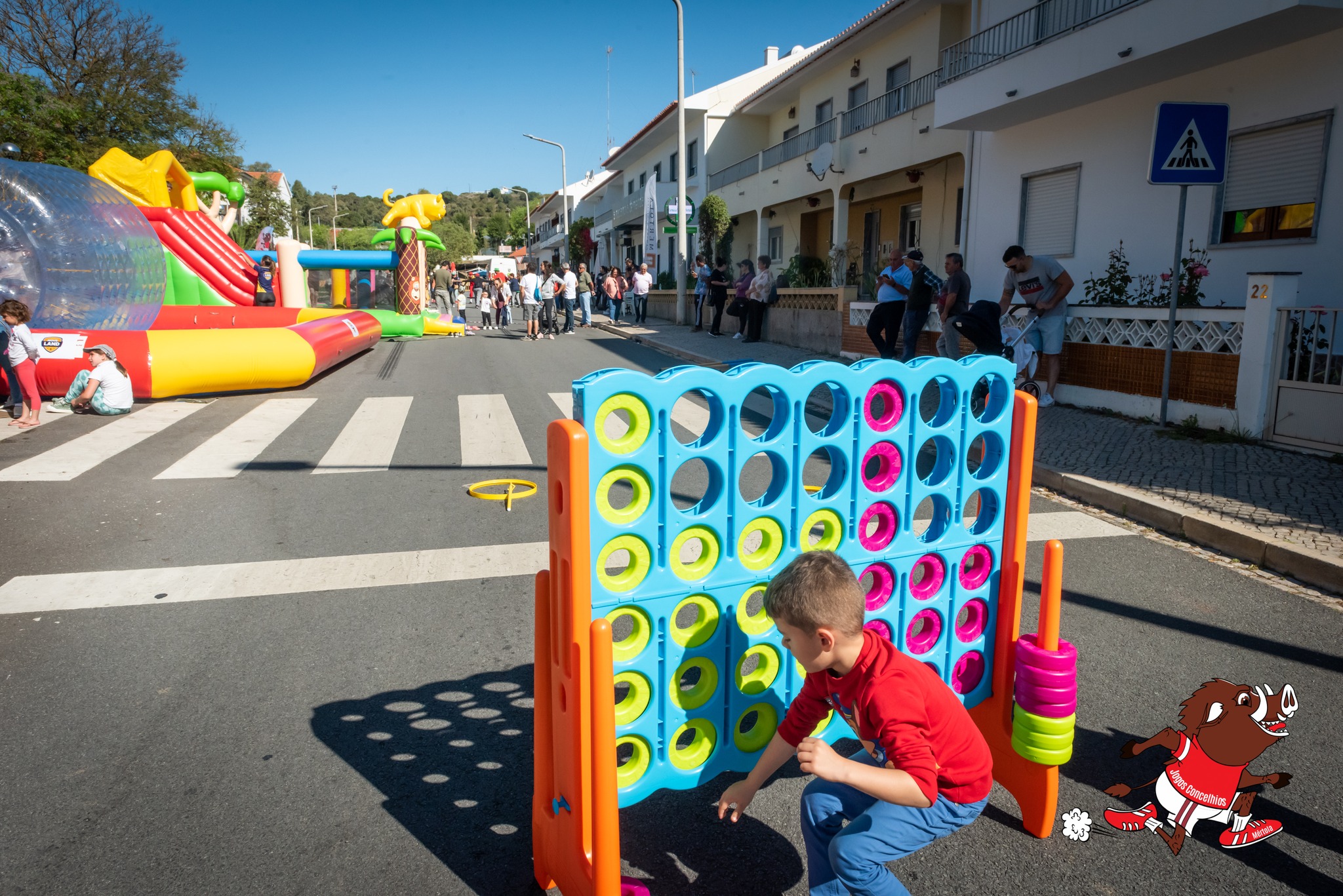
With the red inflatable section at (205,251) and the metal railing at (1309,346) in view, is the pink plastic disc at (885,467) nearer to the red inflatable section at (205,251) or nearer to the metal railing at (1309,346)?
the metal railing at (1309,346)

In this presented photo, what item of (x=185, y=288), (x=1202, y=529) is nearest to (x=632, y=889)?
(x=1202, y=529)

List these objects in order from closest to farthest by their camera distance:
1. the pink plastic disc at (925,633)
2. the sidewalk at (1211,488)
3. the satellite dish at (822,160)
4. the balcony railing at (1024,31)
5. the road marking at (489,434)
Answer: the pink plastic disc at (925,633)
the sidewalk at (1211,488)
the road marking at (489,434)
the balcony railing at (1024,31)
the satellite dish at (822,160)

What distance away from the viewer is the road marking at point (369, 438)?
7453mm

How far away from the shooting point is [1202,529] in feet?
17.3

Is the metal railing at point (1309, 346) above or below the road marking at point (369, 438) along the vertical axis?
above

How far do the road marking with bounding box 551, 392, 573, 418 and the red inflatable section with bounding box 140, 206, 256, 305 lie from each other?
38.0 ft

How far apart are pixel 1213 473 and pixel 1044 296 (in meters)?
3.65

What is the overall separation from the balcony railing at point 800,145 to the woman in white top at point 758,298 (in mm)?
5835

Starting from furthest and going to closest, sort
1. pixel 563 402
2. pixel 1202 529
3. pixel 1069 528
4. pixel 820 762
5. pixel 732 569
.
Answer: pixel 563 402 < pixel 1069 528 < pixel 1202 529 < pixel 732 569 < pixel 820 762

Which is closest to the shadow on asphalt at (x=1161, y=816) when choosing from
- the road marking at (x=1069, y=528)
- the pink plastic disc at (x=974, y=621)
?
the pink plastic disc at (x=974, y=621)

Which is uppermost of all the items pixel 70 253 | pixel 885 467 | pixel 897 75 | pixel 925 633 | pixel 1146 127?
pixel 897 75

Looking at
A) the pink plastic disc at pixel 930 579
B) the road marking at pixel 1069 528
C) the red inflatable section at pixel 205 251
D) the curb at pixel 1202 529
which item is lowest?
the road marking at pixel 1069 528

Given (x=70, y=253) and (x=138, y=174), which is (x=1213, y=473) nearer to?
(x=70, y=253)

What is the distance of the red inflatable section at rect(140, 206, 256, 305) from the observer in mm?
18078
